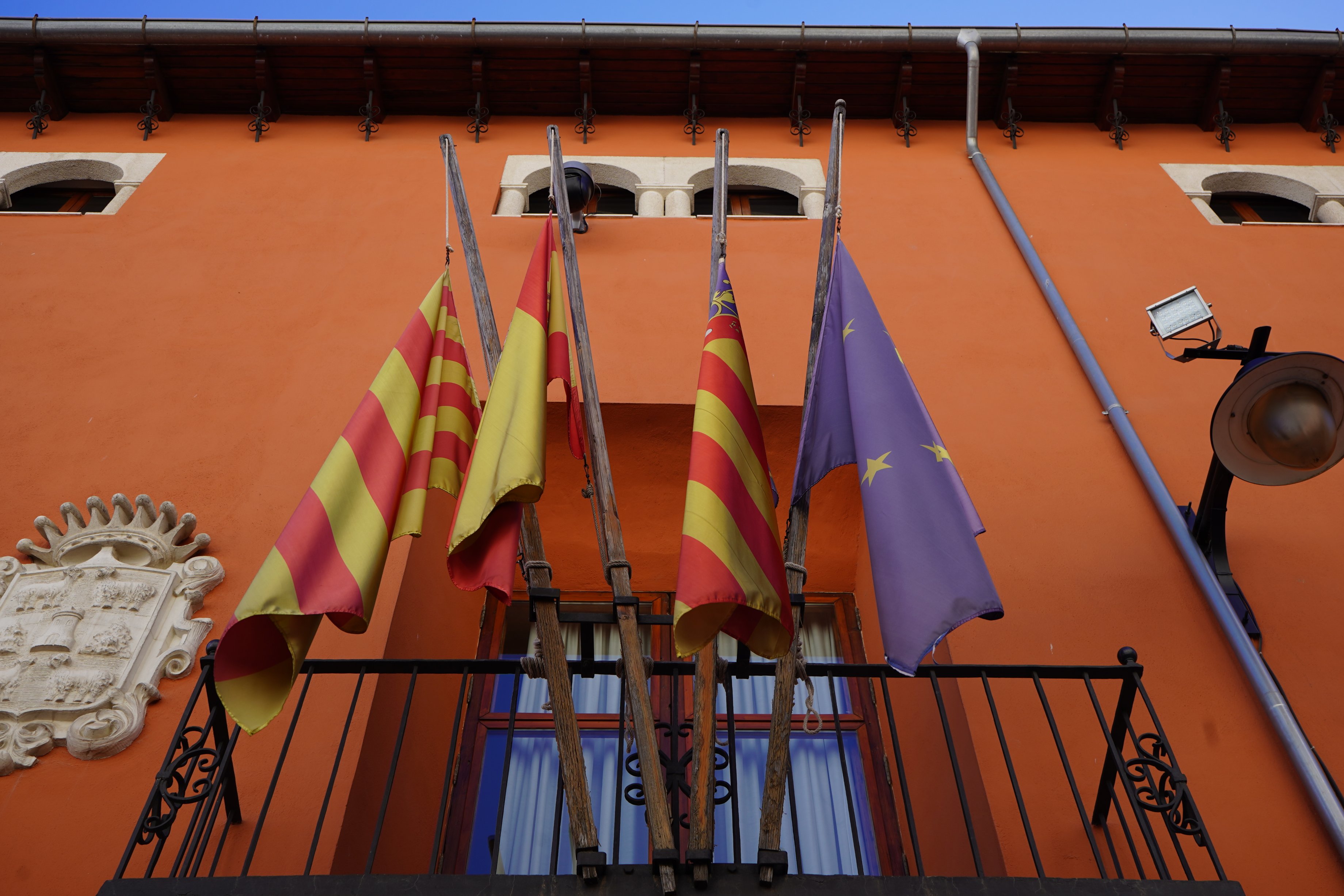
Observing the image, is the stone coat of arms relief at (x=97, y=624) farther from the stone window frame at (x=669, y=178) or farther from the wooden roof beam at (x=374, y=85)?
the wooden roof beam at (x=374, y=85)

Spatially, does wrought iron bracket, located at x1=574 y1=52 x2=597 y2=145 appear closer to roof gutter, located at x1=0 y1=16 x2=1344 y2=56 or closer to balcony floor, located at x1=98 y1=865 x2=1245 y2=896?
roof gutter, located at x1=0 y1=16 x2=1344 y2=56

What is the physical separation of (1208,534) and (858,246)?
2810 millimetres

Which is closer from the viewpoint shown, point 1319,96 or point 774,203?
point 774,203

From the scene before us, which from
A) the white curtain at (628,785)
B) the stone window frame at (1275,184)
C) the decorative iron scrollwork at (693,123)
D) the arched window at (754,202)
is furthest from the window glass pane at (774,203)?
the white curtain at (628,785)

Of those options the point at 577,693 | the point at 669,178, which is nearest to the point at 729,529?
the point at 577,693

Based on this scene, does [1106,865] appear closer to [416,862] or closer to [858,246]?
[416,862]

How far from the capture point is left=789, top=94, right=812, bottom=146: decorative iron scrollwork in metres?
7.98

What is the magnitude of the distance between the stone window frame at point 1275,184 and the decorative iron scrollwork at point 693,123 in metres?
3.30

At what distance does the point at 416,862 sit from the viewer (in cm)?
476

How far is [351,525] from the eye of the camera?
11.6 feet

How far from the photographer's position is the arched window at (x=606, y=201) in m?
7.68

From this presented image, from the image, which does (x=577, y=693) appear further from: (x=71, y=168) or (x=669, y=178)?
(x=71, y=168)

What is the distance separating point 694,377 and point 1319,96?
18.1 ft

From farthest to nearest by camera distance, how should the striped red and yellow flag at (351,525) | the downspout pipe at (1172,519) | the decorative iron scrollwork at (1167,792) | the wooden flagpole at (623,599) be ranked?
the downspout pipe at (1172,519), the decorative iron scrollwork at (1167,792), the striped red and yellow flag at (351,525), the wooden flagpole at (623,599)
